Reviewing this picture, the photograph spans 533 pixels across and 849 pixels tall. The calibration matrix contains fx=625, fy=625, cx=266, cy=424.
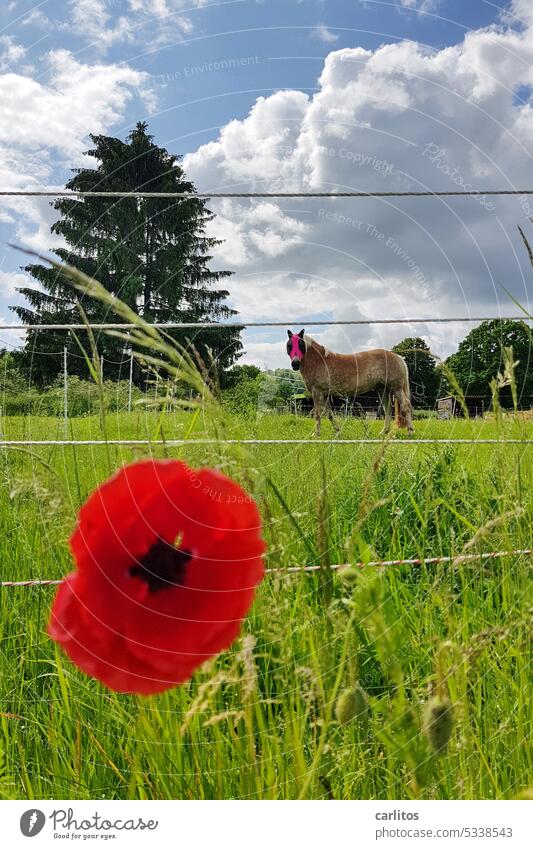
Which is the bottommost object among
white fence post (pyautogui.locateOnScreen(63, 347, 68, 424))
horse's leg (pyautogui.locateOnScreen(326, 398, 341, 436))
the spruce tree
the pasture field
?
the pasture field

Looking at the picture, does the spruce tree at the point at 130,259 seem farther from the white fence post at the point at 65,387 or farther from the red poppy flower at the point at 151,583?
the red poppy flower at the point at 151,583

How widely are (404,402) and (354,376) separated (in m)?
0.05

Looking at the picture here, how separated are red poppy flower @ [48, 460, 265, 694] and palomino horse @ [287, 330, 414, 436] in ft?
0.81

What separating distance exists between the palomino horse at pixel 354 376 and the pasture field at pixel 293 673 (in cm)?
5

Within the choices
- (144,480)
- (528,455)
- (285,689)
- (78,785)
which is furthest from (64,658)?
(528,455)

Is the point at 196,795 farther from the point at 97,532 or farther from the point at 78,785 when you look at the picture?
the point at 97,532

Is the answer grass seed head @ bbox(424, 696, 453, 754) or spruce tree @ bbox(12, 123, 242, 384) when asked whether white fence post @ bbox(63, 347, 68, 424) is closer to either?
spruce tree @ bbox(12, 123, 242, 384)

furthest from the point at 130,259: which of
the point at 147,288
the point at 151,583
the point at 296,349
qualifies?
the point at 151,583

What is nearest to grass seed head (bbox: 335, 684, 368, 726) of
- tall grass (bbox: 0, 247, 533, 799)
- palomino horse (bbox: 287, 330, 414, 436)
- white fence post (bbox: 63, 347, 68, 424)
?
tall grass (bbox: 0, 247, 533, 799)

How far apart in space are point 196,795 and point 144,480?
272 millimetres

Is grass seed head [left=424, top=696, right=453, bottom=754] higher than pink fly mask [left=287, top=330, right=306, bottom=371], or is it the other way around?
pink fly mask [left=287, top=330, right=306, bottom=371]

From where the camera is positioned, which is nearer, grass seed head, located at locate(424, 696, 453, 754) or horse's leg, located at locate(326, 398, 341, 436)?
grass seed head, located at locate(424, 696, 453, 754)

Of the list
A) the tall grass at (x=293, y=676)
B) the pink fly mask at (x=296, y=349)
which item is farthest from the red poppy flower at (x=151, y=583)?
the pink fly mask at (x=296, y=349)

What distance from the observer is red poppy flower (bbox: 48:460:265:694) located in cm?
32
